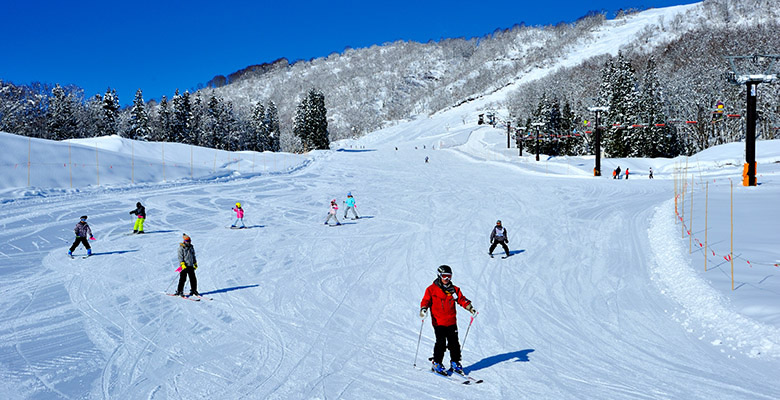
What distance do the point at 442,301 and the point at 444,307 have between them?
90mm

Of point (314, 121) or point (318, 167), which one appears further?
point (314, 121)

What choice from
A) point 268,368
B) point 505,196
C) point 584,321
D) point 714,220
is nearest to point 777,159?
point 505,196

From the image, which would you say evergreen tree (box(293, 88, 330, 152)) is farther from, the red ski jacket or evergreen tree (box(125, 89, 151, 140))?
the red ski jacket

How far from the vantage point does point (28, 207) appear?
23141 mm

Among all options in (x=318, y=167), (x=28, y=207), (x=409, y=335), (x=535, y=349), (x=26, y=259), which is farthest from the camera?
(x=318, y=167)

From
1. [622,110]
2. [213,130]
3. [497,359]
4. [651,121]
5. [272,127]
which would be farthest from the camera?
[272,127]

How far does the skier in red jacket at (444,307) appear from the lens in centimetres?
656

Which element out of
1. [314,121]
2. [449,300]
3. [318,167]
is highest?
[314,121]

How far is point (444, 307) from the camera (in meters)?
6.63

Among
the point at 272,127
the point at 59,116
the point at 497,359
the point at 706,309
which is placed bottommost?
the point at 497,359

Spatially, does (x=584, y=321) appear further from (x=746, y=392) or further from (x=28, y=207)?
(x=28, y=207)

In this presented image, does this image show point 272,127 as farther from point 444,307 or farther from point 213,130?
Answer: point 444,307

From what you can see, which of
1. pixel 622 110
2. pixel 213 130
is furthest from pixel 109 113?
pixel 622 110

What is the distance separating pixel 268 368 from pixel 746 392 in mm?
6488
